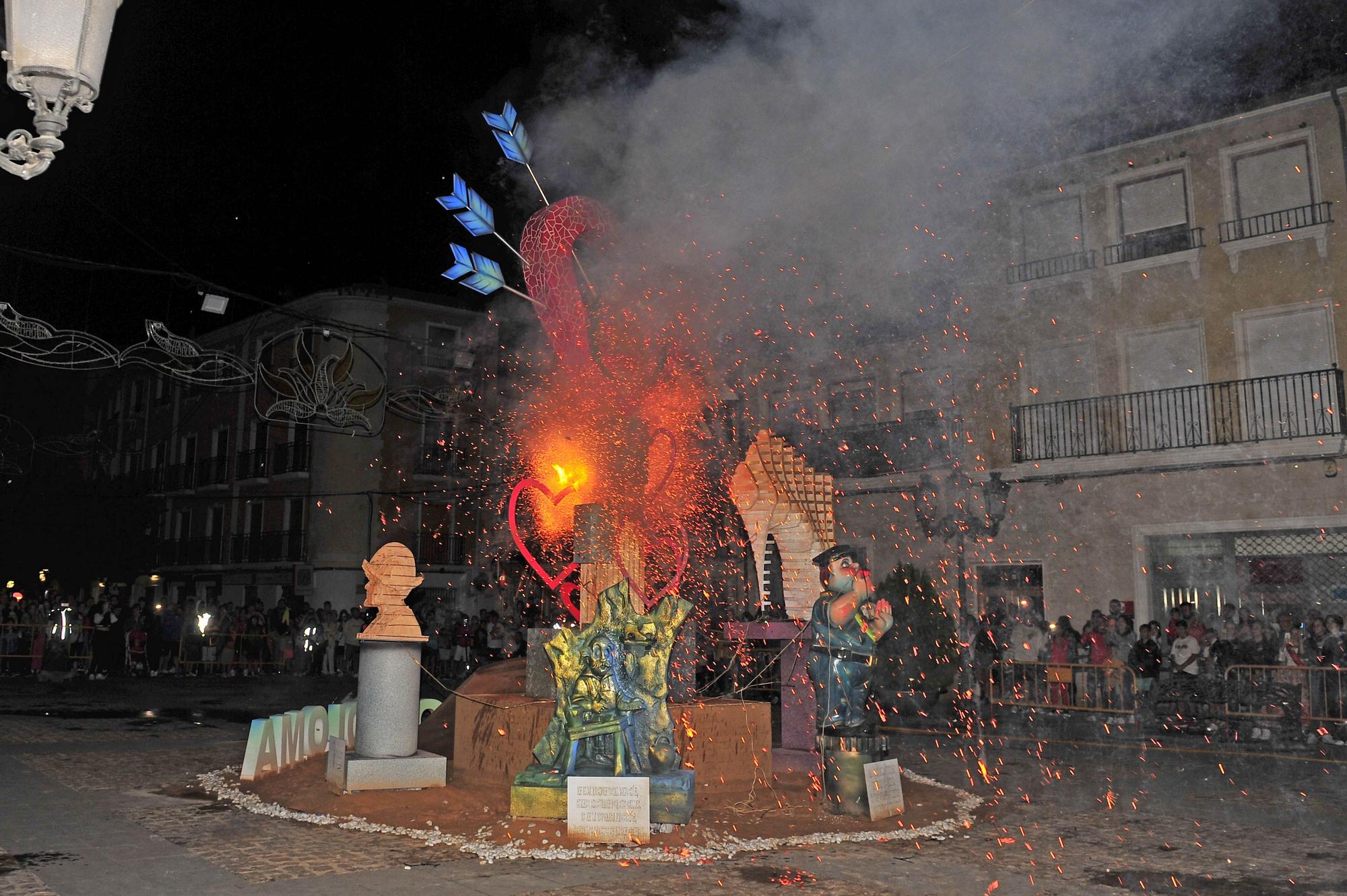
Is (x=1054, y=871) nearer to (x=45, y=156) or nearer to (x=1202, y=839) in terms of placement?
(x=1202, y=839)

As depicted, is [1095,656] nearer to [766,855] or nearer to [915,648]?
[915,648]

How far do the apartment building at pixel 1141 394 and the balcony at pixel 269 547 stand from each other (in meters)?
19.4

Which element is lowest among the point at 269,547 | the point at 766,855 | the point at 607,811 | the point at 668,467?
the point at 766,855

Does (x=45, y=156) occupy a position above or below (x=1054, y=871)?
above

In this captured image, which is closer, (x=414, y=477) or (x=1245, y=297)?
(x=1245, y=297)

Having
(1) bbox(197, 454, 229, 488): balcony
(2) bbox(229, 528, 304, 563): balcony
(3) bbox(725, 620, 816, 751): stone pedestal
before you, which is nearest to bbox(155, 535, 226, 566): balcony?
(2) bbox(229, 528, 304, 563): balcony

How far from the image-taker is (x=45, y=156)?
4508 mm

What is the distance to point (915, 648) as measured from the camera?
49.2ft

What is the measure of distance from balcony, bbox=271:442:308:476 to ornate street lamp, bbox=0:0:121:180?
96.3 ft

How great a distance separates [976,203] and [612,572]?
39.6 ft

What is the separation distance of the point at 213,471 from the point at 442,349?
1254 cm

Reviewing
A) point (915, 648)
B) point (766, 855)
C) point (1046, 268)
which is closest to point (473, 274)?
point (766, 855)

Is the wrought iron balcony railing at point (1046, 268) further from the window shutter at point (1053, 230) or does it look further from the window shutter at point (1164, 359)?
the window shutter at point (1164, 359)

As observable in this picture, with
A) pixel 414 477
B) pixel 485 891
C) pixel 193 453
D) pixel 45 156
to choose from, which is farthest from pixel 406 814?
pixel 193 453
